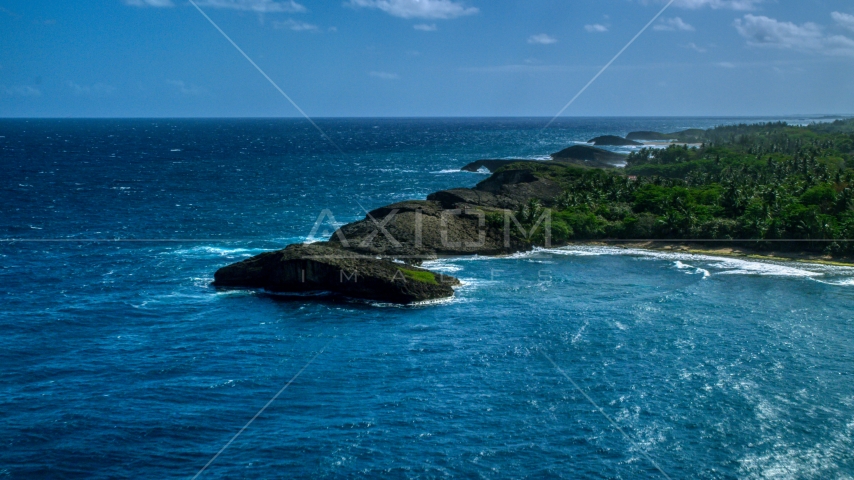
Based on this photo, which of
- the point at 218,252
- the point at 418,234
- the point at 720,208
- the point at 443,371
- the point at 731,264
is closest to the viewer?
the point at 443,371

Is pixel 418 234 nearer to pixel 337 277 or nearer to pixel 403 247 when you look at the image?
pixel 403 247

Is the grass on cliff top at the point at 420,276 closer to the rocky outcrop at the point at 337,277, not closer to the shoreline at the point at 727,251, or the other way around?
the rocky outcrop at the point at 337,277

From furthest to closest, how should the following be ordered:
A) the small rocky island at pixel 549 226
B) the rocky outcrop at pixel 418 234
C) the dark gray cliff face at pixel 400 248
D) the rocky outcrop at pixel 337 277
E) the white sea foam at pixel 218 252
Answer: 1. the white sea foam at pixel 218 252
2. the rocky outcrop at pixel 418 234
3. the small rocky island at pixel 549 226
4. the dark gray cliff face at pixel 400 248
5. the rocky outcrop at pixel 337 277

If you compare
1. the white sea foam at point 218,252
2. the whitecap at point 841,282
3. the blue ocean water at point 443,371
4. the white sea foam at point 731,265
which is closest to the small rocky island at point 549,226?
the blue ocean water at point 443,371

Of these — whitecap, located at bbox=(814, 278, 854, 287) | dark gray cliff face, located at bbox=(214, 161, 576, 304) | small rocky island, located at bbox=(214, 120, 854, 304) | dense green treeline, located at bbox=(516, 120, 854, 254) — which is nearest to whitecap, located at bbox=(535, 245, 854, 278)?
whitecap, located at bbox=(814, 278, 854, 287)

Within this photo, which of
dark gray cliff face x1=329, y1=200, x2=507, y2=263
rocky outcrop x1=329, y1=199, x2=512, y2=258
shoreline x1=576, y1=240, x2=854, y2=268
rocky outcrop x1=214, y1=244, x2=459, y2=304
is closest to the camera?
rocky outcrop x1=214, y1=244, x2=459, y2=304

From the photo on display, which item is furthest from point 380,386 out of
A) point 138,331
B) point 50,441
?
point 138,331

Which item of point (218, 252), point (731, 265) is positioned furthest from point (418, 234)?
point (731, 265)

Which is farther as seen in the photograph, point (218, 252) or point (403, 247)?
point (218, 252)

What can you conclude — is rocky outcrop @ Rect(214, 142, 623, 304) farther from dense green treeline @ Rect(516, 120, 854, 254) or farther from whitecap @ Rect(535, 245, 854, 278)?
whitecap @ Rect(535, 245, 854, 278)
